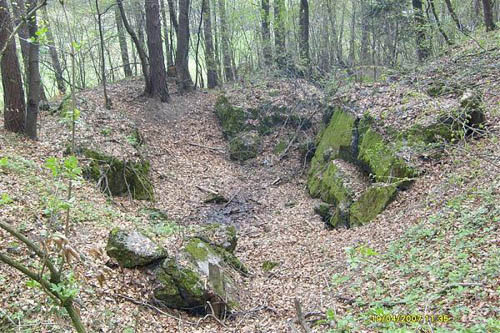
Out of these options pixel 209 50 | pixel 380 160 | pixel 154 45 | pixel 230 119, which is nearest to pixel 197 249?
pixel 380 160

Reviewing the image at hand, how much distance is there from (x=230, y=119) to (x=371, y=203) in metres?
8.50

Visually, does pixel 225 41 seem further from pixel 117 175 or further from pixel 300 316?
pixel 300 316

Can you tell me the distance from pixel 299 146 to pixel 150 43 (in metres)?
7.58

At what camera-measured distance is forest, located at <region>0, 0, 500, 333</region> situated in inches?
185

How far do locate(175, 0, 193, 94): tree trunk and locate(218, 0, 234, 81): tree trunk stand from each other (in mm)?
3792

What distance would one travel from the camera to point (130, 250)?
6113mm

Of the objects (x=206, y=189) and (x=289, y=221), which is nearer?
(x=289, y=221)

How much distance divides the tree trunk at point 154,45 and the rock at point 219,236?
31.1 ft

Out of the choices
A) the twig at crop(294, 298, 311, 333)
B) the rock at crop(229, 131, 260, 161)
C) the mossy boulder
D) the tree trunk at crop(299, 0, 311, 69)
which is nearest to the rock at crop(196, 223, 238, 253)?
the mossy boulder

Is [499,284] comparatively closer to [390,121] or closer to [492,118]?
[492,118]

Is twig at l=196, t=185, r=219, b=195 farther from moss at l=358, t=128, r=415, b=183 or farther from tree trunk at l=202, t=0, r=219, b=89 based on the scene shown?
tree trunk at l=202, t=0, r=219, b=89

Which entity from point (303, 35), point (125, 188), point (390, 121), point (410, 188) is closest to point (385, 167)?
point (410, 188)

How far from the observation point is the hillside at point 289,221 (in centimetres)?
469
